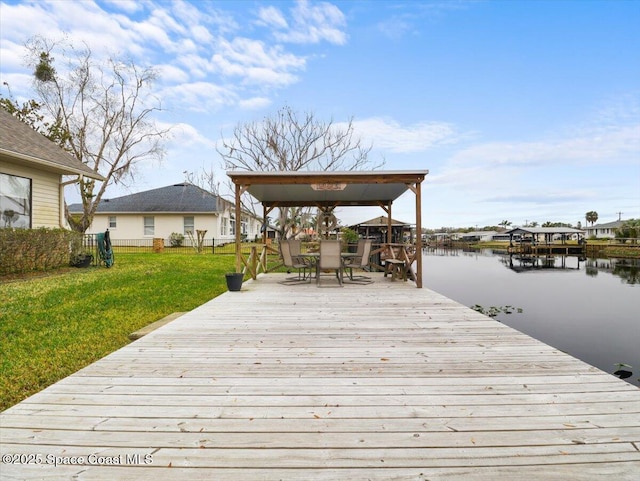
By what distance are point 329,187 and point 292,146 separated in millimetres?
12324

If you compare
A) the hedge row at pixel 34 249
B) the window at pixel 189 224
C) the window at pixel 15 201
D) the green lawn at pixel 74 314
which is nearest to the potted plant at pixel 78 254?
the hedge row at pixel 34 249

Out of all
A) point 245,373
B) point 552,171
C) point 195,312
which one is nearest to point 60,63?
point 195,312

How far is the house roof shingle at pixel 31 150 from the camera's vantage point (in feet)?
31.3

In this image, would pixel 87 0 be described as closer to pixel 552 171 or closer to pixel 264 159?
pixel 264 159

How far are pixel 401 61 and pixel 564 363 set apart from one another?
14.4 meters

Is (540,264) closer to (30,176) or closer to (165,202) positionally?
(165,202)

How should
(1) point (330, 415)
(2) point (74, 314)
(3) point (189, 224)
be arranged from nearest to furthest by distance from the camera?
(1) point (330, 415), (2) point (74, 314), (3) point (189, 224)

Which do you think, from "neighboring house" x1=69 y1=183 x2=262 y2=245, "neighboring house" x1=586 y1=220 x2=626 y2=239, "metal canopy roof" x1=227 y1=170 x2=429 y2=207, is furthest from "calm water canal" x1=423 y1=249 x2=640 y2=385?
"neighboring house" x1=586 y1=220 x2=626 y2=239

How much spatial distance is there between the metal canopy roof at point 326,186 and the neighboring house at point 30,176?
620 cm

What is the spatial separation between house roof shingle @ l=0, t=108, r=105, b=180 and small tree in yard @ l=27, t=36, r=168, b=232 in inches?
323

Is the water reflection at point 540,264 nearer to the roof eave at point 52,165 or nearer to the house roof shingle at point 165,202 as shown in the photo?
the house roof shingle at point 165,202

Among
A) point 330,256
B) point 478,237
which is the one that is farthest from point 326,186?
point 478,237

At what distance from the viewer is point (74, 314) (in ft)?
19.2

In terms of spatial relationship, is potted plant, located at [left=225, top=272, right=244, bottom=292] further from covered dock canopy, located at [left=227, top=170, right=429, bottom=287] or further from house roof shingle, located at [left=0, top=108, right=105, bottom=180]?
house roof shingle, located at [left=0, top=108, right=105, bottom=180]
